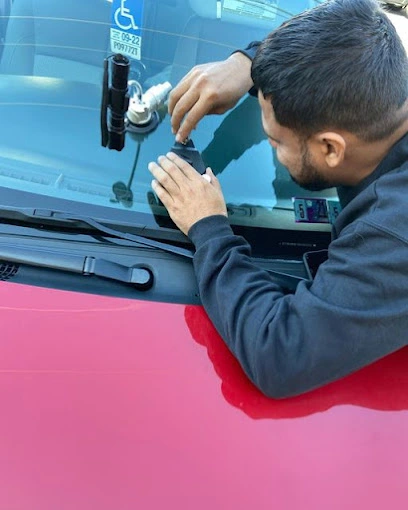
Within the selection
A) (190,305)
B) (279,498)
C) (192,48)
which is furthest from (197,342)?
(192,48)

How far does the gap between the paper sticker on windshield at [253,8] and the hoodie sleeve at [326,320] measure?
0.92 metres

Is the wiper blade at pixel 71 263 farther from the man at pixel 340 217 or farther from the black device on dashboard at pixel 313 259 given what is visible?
the black device on dashboard at pixel 313 259

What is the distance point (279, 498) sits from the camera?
912 mm

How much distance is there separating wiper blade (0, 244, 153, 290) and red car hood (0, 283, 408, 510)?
48 mm

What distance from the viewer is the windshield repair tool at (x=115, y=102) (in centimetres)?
117

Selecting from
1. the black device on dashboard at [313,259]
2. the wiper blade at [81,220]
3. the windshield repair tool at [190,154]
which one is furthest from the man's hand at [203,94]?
the black device on dashboard at [313,259]

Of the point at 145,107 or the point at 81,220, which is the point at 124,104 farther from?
the point at 81,220

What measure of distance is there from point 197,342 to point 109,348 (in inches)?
6.6

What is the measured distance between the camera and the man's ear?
3.55ft

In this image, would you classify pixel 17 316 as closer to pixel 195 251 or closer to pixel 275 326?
pixel 195 251

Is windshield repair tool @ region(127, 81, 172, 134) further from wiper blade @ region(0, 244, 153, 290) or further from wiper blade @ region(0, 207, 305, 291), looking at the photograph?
wiper blade @ region(0, 244, 153, 290)

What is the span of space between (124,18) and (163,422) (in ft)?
3.12

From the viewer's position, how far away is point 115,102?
1235mm

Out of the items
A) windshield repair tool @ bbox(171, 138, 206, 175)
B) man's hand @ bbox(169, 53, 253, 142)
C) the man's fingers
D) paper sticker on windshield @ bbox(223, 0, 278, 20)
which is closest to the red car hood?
the man's fingers
